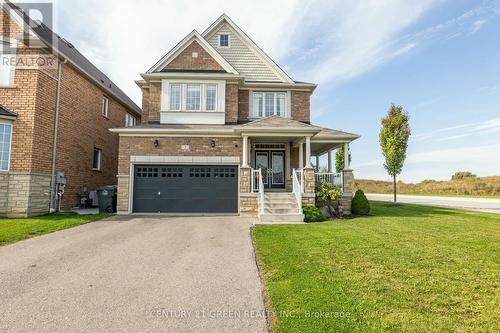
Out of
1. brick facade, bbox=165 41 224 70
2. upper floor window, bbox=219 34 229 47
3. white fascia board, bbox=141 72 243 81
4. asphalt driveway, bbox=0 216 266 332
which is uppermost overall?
upper floor window, bbox=219 34 229 47

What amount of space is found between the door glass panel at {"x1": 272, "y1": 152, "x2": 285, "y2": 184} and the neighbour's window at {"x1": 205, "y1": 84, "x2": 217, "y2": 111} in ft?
13.7

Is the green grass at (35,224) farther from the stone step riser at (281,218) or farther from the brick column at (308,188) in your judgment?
the brick column at (308,188)

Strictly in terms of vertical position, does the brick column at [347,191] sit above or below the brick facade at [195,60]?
below

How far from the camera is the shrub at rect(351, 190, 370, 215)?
42.7 ft

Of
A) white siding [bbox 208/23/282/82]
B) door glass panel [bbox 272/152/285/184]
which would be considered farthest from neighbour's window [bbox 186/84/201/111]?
door glass panel [bbox 272/152/285/184]

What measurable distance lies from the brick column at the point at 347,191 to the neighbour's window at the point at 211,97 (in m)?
7.57

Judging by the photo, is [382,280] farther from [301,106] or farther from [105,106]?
[105,106]

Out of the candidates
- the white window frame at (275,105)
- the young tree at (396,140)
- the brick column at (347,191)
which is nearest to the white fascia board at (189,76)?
the white window frame at (275,105)

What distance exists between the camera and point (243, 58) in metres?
16.3

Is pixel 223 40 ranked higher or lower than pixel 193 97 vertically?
higher

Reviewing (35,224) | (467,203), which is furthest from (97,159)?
(467,203)

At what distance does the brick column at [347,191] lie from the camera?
13.3m

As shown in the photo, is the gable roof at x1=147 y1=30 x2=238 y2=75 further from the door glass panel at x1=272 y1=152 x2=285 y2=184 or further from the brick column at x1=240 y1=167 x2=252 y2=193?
the brick column at x1=240 y1=167 x2=252 y2=193

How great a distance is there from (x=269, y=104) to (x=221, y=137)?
13.5ft
